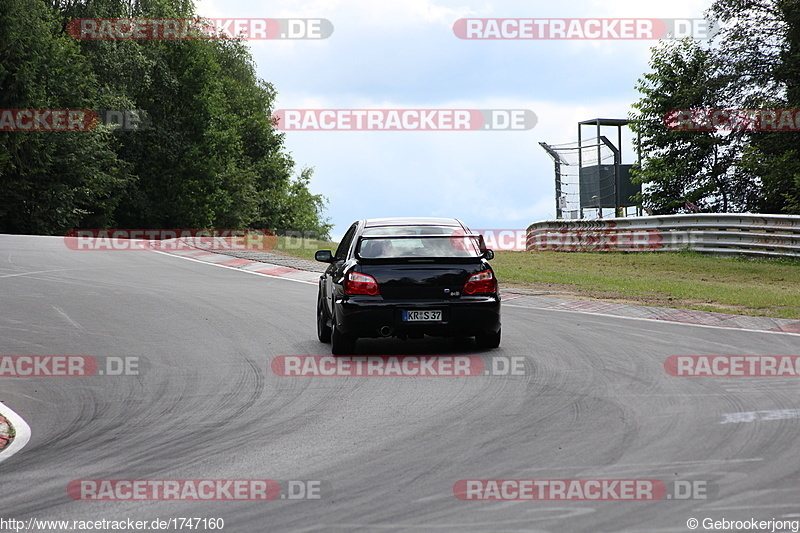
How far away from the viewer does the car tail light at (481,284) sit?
10.8 meters

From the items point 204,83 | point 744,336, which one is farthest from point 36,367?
point 204,83

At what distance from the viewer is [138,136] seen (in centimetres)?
5725

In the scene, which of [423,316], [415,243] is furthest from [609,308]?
[423,316]


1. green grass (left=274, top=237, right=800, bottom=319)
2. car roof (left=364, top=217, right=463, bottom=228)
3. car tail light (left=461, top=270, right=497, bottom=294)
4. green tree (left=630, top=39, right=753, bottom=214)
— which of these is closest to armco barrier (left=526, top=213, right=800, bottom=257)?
green grass (left=274, top=237, right=800, bottom=319)

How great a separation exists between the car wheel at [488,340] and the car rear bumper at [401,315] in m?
0.31

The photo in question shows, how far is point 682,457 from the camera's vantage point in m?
6.18

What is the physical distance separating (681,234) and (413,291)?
18.3m

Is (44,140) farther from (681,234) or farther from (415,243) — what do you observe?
(415,243)

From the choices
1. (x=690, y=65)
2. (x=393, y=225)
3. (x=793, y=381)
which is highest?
(x=690, y=65)

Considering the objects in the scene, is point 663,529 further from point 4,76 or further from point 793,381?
point 4,76

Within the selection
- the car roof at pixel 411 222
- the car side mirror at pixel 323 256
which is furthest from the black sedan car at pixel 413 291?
the car side mirror at pixel 323 256

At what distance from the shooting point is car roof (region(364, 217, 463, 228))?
1163cm

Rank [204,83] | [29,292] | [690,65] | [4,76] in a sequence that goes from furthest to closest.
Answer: [204,83]
[4,76]
[690,65]
[29,292]

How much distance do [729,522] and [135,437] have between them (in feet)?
14.0
